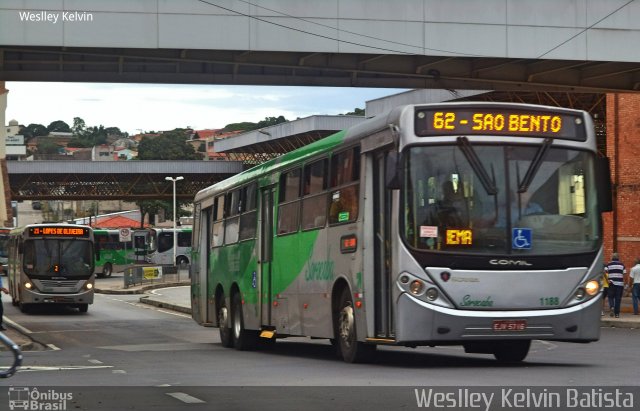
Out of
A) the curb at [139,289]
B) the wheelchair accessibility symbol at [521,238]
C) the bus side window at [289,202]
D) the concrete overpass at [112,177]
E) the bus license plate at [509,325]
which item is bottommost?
the curb at [139,289]

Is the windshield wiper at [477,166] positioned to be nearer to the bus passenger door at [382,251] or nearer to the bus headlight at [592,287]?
the bus passenger door at [382,251]

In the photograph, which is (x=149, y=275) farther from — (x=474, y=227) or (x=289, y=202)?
(x=474, y=227)

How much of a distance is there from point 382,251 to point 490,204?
5.20 feet

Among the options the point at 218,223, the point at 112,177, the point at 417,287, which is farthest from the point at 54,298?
the point at 112,177

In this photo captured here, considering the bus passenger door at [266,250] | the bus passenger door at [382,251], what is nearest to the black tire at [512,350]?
the bus passenger door at [382,251]

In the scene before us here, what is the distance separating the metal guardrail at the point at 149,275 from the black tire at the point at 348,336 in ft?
139

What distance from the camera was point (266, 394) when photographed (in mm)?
11734

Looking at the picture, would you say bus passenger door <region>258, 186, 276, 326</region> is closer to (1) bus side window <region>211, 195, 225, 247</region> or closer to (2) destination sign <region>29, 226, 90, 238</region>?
(1) bus side window <region>211, 195, 225, 247</region>

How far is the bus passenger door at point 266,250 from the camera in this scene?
20.0 meters

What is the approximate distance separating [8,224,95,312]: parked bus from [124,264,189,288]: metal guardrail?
18.2 metres

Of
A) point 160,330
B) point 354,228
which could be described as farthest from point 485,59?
point 354,228

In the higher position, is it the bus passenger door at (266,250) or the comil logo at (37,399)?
the bus passenger door at (266,250)

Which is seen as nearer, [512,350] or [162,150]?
[512,350]

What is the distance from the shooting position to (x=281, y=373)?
1484cm
